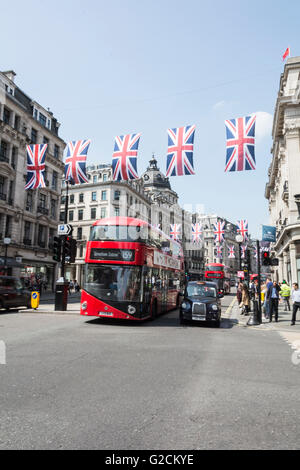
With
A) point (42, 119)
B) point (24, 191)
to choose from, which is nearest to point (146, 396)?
point (24, 191)

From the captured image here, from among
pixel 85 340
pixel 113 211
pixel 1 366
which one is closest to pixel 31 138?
pixel 113 211

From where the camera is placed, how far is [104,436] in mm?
3592

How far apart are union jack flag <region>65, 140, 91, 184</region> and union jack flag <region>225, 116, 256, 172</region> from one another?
775 cm

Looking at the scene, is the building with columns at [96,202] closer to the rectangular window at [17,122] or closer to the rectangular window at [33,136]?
the rectangular window at [33,136]

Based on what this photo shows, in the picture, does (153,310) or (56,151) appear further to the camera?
(56,151)

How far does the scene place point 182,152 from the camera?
51.7 ft

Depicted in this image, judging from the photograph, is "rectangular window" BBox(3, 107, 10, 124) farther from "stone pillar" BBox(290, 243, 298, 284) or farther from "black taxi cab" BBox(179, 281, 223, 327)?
"stone pillar" BBox(290, 243, 298, 284)

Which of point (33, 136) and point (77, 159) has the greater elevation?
point (33, 136)

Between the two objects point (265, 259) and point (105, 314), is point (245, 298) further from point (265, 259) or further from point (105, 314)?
point (105, 314)

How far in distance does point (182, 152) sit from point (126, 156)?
288 centimetres

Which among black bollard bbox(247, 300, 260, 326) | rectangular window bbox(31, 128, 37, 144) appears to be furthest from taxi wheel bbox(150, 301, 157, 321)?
rectangular window bbox(31, 128, 37, 144)

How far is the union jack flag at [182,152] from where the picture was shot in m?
15.7

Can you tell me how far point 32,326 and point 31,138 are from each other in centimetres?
3023

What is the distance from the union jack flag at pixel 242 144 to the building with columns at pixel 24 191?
20.3 metres
